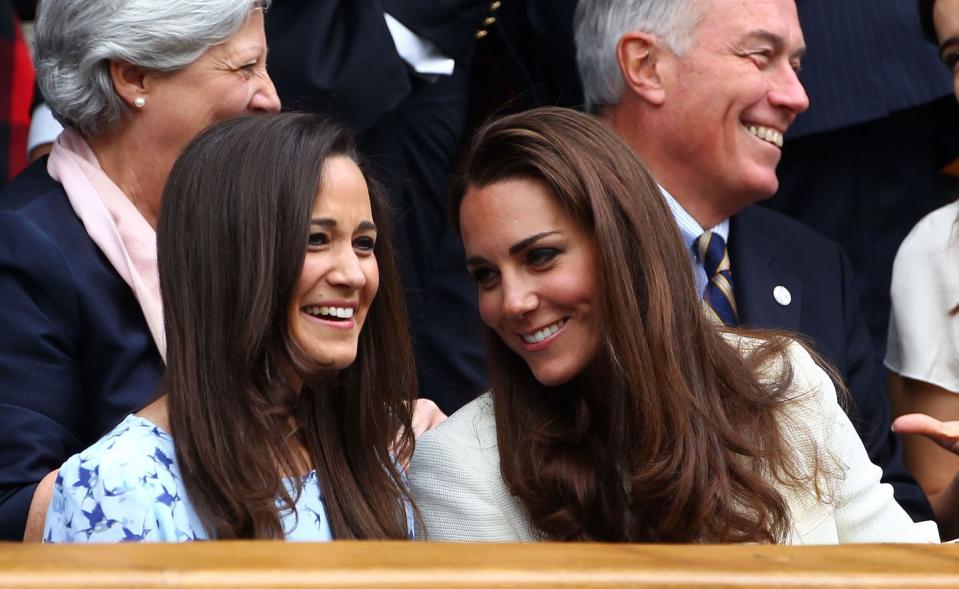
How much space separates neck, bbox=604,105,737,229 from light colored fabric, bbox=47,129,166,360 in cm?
131

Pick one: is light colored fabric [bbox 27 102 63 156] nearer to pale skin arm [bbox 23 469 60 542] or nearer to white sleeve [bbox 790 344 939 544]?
pale skin arm [bbox 23 469 60 542]

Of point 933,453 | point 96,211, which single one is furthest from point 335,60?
point 933,453

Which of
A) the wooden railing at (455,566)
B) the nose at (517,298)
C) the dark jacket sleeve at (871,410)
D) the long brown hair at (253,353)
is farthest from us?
the dark jacket sleeve at (871,410)

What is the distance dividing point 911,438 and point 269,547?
259 centimetres

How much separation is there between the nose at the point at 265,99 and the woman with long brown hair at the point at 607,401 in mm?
447

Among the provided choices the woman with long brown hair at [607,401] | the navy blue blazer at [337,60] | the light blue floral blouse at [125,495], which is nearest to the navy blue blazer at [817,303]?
the woman with long brown hair at [607,401]

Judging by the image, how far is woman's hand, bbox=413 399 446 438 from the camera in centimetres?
292

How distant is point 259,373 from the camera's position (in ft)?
7.66

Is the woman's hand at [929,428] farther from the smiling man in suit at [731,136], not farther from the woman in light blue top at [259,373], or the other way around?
the woman in light blue top at [259,373]

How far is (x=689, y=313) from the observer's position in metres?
2.62

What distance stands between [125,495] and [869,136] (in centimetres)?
256

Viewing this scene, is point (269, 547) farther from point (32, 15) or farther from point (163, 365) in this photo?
point (32, 15)

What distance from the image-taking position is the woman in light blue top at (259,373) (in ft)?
7.06

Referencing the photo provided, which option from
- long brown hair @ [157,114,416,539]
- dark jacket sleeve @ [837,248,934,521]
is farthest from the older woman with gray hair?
dark jacket sleeve @ [837,248,934,521]
